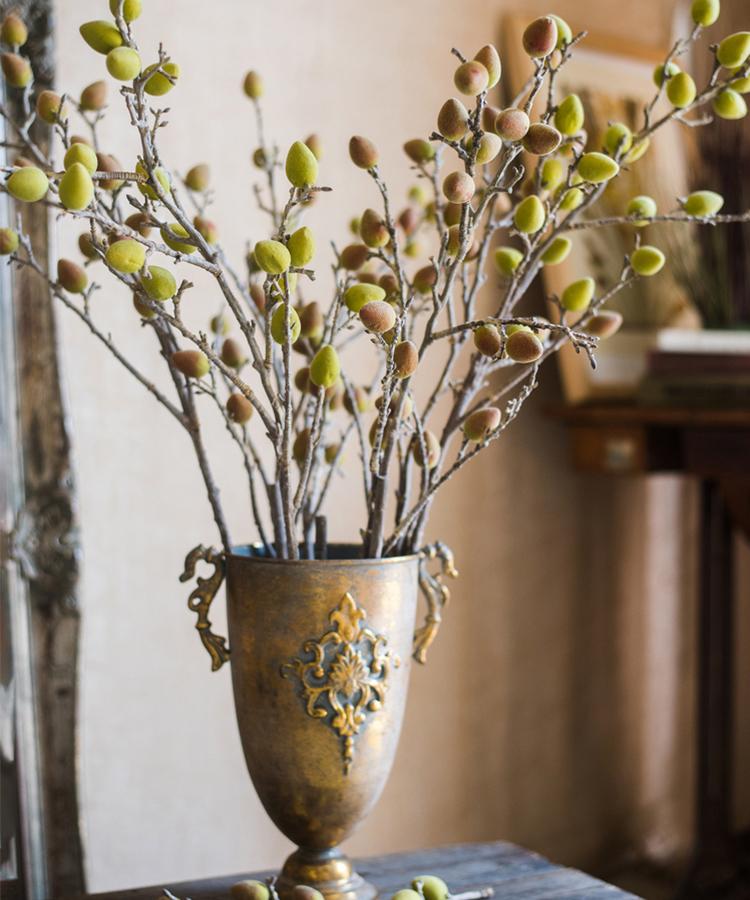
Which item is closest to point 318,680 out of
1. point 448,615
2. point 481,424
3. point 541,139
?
point 481,424

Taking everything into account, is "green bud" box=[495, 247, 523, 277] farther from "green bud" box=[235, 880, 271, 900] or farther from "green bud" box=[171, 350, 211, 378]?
"green bud" box=[235, 880, 271, 900]

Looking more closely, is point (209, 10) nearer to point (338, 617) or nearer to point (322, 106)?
point (322, 106)

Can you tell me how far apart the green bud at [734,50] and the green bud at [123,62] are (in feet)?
1.52

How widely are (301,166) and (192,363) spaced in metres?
0.21

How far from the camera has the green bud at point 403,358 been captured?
86 centimetres

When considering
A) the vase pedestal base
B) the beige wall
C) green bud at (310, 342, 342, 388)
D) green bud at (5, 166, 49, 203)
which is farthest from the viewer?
the beige wall

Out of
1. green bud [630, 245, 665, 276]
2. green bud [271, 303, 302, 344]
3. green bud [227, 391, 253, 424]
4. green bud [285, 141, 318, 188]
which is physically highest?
green bud [285, 141, 318, 188]

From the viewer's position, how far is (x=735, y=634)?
2629 millimetres

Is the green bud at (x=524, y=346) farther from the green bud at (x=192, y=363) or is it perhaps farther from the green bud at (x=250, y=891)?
the green bud at (x=250, y=891)

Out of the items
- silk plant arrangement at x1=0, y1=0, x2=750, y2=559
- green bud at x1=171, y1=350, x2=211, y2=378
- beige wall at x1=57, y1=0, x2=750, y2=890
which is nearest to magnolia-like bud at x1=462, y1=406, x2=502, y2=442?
silk plant arrangement at x1=0, y1=0, x2=750, y2=559

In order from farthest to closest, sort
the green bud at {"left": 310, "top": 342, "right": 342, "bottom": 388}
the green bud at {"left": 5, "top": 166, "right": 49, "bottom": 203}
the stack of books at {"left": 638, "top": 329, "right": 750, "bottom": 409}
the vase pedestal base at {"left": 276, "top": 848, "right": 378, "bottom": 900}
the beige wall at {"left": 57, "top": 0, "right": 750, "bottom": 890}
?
→ the stack of books at {"left": 638, "top": 329, "right": 750, "bottom": 409} → the beige wall at {"left": 57, "top": 0, "right": 750, "bottom": 890} → the vase pedestal base at {"left": 276, "top": 848, "right": 378, "bottom": 900} → the green bud at {"left": 310, "top": 342, "right": 342, "bottom": 388} → the green bud at {"left": 5, "top": 166, "right": 49, "bottom": 203}

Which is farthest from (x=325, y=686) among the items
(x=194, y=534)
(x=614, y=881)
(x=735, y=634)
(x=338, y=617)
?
(x=735, y=634)

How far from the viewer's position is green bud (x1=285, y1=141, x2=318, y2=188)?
82cm

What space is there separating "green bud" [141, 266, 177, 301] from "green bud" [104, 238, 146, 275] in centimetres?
3
